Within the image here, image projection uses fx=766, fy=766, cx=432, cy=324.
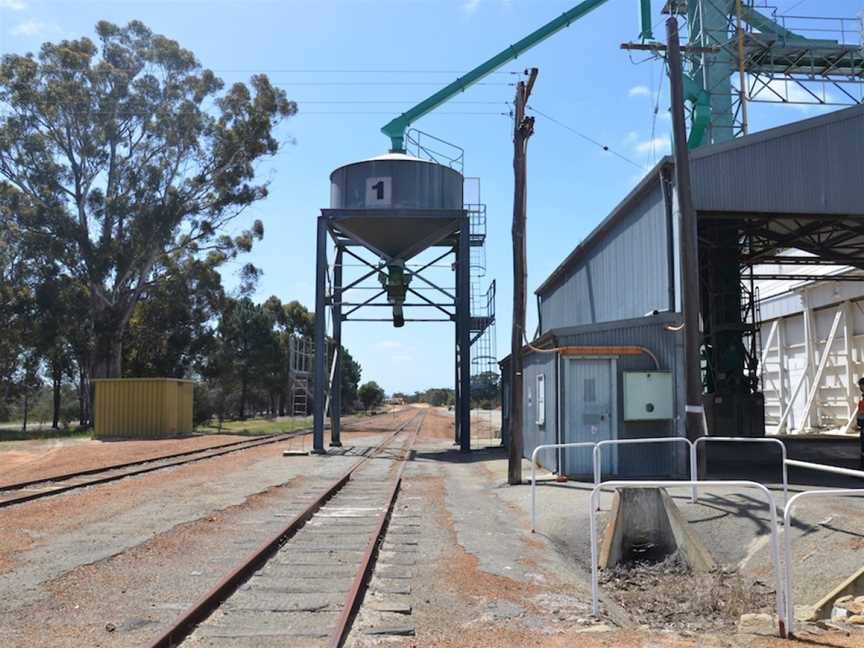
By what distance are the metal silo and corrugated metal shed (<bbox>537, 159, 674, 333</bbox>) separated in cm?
414

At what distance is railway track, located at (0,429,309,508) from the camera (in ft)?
47.2


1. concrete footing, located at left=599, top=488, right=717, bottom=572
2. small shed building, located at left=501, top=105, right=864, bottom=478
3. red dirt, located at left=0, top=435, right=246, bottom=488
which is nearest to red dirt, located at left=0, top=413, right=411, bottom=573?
red dirt, located at left=0, top=435, right=246, bottom=488

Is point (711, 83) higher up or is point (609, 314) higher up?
point (711, 83)

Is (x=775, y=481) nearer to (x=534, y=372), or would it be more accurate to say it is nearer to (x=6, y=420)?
(x=534, y=372)

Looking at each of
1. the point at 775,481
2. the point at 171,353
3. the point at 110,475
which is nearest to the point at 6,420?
the point at 171,353

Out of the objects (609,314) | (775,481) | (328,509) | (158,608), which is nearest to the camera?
(158,608)

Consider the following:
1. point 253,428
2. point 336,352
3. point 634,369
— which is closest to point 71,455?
point 336,352

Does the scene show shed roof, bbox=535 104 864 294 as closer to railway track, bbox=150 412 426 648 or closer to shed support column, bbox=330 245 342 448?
railway track, bbox=150 412 426 648

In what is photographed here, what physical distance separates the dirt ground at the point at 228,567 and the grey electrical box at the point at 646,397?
3179 millimetres

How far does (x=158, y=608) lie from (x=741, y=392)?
20.3 meters

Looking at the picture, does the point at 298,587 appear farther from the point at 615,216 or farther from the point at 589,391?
the point at 615,216

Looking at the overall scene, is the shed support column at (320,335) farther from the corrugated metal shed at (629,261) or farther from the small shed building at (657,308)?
the corrugated metal shed at (629,261)

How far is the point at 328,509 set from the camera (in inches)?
508

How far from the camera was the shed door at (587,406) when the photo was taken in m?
15.7
